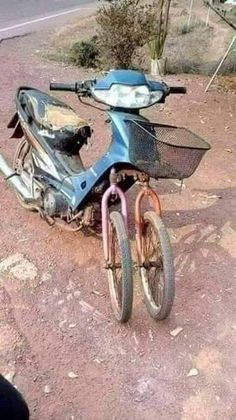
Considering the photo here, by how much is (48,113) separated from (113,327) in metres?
1.57

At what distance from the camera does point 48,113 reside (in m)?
4.01

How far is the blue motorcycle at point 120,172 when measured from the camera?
3121mm

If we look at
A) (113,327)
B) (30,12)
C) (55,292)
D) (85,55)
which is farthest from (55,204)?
(30,12)

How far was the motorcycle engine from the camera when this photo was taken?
3822 millimetres

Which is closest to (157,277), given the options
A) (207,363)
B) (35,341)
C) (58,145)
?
(207,363)

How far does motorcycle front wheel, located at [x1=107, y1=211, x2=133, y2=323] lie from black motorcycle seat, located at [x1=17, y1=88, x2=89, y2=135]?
812mm

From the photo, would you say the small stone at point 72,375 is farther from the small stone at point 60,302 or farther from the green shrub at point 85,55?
the green shrub at point 85,55

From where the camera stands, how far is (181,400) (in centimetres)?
289

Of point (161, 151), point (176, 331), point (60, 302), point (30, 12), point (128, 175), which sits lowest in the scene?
point (30, 12)

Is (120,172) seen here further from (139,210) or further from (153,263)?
(153,263)

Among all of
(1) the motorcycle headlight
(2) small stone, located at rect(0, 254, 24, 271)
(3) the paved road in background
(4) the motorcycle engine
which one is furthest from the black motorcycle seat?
(3) the paved road in background

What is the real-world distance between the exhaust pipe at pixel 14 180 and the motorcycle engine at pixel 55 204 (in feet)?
0.90

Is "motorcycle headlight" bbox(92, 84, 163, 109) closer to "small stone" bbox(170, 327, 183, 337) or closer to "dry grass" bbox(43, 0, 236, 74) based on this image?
"small stone" bbox(170, 327, 183, 337)

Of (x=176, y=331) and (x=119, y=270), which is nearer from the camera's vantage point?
(x=176, y=331)
